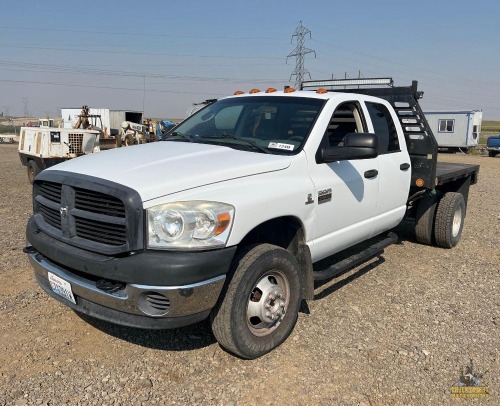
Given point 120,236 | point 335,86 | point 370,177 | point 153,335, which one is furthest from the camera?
point 335,86

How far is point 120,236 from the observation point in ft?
9.12

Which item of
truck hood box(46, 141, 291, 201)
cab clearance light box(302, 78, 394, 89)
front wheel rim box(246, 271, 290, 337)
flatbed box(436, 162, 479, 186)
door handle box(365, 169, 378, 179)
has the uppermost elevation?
cab clearance light box(302, 78, 394, 89)

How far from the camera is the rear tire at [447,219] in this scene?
Answer: 6074 millimetres

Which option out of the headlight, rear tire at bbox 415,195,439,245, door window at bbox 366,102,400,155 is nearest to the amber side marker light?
the headlight

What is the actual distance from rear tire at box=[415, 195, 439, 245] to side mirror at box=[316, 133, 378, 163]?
285 cm

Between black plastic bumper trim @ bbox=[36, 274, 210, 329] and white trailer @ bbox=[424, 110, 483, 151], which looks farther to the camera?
white trailer @ bbox=[424, 110, 483, 151]

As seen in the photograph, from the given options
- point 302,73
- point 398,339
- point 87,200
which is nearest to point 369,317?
point 398,339

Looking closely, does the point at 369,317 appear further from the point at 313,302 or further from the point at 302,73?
the point at 302,73

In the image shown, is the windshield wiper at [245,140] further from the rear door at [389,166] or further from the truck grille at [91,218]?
the rear door at [389,166]

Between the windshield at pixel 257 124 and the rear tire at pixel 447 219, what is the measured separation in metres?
3.02

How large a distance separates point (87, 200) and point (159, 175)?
1.65 feet

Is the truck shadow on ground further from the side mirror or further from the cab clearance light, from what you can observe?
the cab clearance light

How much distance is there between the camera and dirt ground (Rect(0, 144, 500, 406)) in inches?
116

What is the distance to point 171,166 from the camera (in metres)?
3.12
